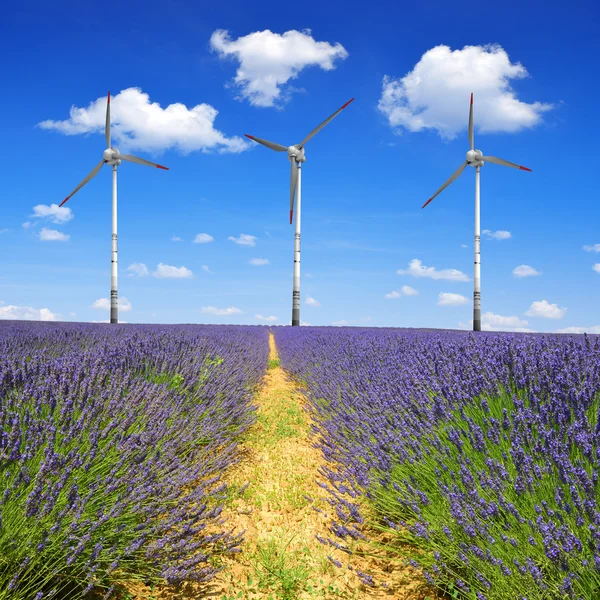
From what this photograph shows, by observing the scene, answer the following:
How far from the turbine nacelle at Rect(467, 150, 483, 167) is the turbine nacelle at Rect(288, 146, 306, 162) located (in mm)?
7274

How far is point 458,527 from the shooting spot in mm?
2148

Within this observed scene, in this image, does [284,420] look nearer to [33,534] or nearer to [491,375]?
[491,375]

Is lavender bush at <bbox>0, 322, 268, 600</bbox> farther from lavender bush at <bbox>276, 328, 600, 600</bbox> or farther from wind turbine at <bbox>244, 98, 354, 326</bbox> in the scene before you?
wind turbine at <bbox>244, 98, 354, 326</bbox>

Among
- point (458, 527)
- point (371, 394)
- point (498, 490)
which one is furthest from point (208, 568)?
point (371, 394)

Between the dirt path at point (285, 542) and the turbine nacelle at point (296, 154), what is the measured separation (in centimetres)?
1863

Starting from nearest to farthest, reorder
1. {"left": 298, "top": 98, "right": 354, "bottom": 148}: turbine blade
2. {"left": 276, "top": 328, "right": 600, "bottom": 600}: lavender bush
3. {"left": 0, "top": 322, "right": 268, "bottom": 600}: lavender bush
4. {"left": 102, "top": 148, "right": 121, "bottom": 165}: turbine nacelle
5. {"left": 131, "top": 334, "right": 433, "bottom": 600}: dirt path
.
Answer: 1. {"left": 276, "top": 328, "right": 600, "bottom": 600}: lavender bush
2. {"left": 0, "top": 322, "right": 268, "bottom": 600}: lavender bush
3. {"left": 131, "top": 334, "right": 433, "bottom": 600}: dirt path
4. {"left": 298, "top": 98, "right": 354, "bottom": 148}: turbine blade
5. {"left": 102, "top": 148, "right": 121, "bottom": 165}: turbine nacelle

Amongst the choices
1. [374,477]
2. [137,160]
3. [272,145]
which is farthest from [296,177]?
[374,477]

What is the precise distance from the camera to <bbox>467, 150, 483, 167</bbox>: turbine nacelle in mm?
21375

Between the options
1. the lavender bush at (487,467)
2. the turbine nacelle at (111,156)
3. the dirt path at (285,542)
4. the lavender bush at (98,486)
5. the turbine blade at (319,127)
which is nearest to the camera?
the lavender bush at (487,467)

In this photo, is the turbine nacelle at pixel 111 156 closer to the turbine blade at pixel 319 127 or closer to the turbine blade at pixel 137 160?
the turbine blade at pixel 137 160

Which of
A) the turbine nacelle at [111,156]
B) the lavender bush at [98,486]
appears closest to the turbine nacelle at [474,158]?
the turbine nacelle at [111,156]

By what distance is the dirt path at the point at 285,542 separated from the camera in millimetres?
2396

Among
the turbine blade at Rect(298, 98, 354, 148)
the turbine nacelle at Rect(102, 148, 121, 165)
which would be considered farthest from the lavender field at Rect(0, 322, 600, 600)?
the turbine nacelle at Rect(102, 148, 121, 165)

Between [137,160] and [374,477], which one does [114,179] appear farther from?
[374,477]
